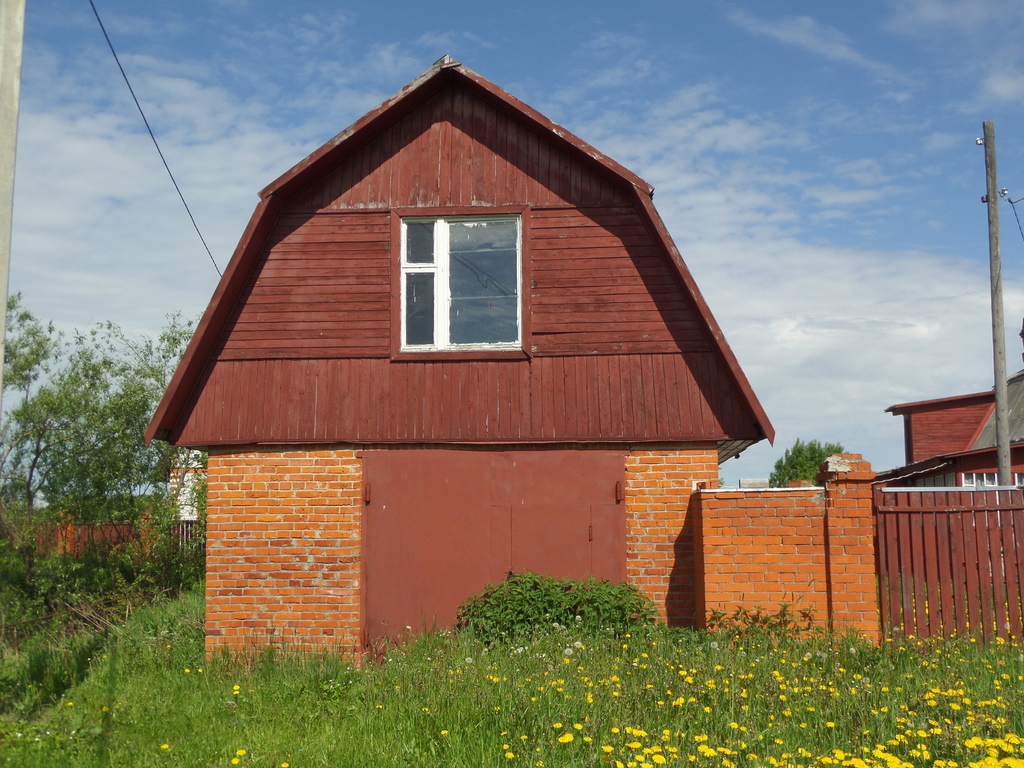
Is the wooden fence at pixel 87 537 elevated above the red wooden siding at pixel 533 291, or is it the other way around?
the red wooden siding at pixel 533 291

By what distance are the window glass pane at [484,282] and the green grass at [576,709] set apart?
3374 millimetres

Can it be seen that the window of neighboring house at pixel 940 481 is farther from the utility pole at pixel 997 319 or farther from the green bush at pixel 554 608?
the green bush at pixel 554 608

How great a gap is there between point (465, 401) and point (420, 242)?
75.2 inches

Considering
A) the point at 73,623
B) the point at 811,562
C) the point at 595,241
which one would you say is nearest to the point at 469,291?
the point at 595,241

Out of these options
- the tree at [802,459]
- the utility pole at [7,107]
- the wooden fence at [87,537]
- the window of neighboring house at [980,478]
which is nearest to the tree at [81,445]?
the wooden fence at [87,537]

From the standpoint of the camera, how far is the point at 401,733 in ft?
19.6

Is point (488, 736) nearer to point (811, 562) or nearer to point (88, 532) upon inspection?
point (811, 562)

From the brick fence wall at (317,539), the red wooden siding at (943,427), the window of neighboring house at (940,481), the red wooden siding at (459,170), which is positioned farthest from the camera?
the red wooden siding at (943,427)

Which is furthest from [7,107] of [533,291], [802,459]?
[802,459]

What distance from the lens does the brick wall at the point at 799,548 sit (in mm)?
8531

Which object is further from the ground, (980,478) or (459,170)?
(459,170)

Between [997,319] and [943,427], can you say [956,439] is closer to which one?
[943,427]

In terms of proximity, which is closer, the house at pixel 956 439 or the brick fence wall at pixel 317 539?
the brick fence wall at pixel 317 539

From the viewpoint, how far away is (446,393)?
9789 millimetres
